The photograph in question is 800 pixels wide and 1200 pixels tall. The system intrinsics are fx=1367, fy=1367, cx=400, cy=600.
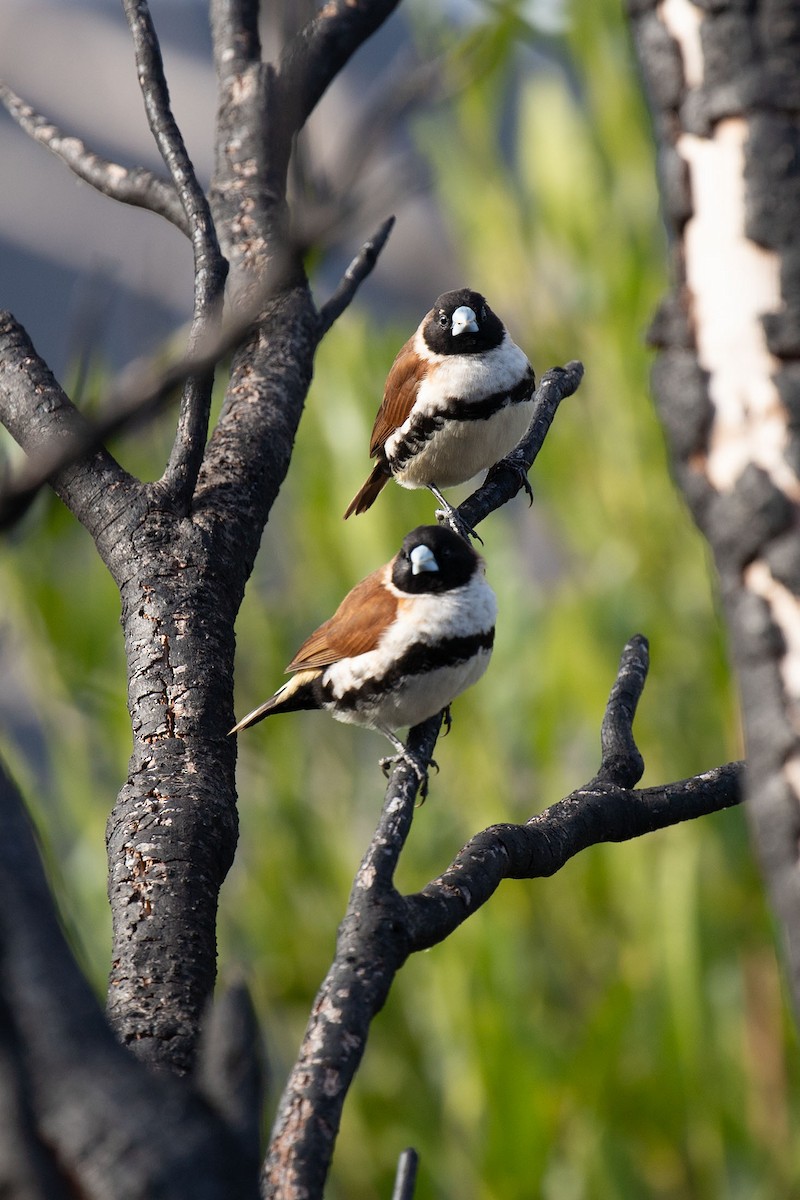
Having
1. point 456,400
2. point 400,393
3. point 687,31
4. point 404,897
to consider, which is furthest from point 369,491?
point 687,31

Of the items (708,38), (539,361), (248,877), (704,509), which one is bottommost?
(704,509)

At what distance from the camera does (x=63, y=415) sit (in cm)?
121

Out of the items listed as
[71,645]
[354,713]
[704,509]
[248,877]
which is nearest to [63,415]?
[354,713]

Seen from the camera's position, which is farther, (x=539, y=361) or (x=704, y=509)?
(x=539, y=361)

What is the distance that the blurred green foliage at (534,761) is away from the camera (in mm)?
2523

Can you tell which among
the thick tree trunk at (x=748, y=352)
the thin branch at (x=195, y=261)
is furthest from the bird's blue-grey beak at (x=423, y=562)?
the thick tree trunk at (x=748, y=352)

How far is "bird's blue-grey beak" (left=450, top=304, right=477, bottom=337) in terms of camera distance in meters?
2.10

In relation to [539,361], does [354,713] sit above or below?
below

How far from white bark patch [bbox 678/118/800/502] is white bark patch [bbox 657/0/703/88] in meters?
0.03

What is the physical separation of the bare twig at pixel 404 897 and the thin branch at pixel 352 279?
56cm

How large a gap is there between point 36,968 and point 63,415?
0.72 metres

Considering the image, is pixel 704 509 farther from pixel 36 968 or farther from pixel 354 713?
pixel 354 713

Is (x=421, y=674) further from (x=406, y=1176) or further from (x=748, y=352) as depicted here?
(x=748, y=352)

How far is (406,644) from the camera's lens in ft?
5.40
